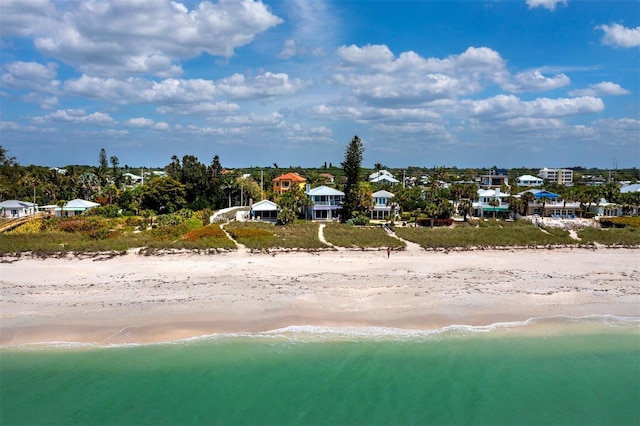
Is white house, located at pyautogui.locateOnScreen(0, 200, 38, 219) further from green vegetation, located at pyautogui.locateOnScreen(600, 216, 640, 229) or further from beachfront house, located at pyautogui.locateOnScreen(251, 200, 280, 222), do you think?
green vegetation, located at pyautogui.locateOnScreen(600, 216, 640, 229)

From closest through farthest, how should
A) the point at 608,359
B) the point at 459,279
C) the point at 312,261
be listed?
the point at 608,359 → the point at 459,279 → the point at 312,261

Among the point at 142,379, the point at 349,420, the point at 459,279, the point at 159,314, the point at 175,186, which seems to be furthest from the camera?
the point at 175,186

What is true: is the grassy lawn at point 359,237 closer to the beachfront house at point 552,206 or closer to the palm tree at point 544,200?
the beachfront house at point 552,206

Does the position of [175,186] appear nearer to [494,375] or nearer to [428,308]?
[428,308]

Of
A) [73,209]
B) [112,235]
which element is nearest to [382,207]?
[112,235]

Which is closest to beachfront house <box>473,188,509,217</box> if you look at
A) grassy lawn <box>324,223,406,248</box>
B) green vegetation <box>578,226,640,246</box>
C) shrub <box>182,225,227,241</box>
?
green vegetation <box>578,226,640,246</box>

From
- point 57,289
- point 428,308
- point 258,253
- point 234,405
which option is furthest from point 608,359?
point 57,289
